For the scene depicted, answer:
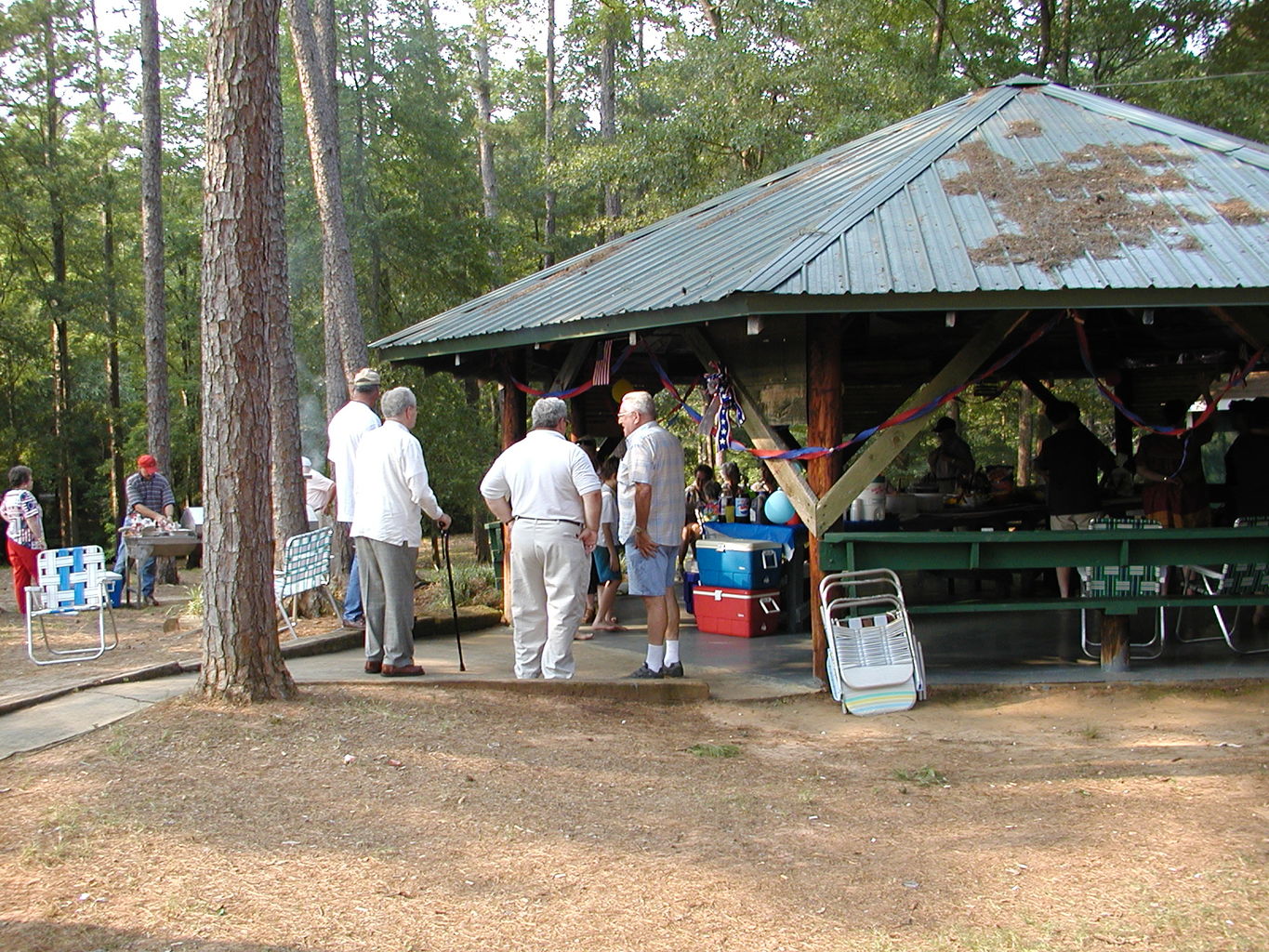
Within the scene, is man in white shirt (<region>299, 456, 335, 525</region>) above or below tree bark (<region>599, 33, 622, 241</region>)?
below

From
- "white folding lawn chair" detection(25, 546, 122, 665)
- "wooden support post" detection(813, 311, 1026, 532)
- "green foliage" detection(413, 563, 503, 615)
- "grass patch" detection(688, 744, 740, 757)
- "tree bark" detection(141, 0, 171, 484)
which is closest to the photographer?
"grass patch" detection(688, 744, 740, 757)

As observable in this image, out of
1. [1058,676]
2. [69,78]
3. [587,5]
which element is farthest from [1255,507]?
[69,78]

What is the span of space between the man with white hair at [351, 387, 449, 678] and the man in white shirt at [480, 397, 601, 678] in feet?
1.49

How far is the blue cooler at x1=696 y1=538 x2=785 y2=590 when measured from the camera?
9.09 metres

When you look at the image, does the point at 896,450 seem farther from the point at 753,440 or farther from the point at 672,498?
the point at 672,498

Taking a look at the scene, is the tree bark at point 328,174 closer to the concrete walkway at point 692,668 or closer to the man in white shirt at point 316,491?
the man in white shirt at point 316,491

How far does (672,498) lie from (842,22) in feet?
50.0

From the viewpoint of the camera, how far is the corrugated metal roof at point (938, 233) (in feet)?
22.3

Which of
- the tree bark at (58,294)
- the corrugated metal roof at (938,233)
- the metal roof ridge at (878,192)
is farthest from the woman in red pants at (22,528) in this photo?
the tree bark at (58,294)

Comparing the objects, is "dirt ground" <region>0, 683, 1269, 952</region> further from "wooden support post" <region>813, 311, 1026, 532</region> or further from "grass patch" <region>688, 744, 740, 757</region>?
"wooden support post" <region>813, 311, 1026, 532</region>

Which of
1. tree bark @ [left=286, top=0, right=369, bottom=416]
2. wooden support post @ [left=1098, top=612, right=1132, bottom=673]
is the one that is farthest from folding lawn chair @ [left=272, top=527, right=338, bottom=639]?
wooden support post @ [left=1098, top=612, right=1132, bottom=673]

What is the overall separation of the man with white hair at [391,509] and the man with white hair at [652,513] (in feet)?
3.87

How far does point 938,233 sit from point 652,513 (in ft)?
8.87

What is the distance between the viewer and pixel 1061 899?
398cm
